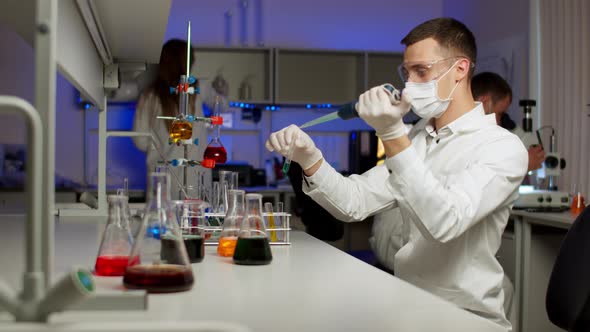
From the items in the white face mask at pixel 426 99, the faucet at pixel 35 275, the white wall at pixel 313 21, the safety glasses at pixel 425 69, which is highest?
the white wall at pixel 313 21

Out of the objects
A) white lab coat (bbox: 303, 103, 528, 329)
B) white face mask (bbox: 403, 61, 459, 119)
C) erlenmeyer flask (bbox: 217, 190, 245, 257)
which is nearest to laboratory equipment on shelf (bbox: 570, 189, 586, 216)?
white lab coat (bbox: 303, 103, 528, 329)

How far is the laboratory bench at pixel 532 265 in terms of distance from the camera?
3.24 m

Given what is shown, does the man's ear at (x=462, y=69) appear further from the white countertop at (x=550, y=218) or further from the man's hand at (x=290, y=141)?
the white countertop at (x=550, y=218)

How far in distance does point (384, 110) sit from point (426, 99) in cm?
45

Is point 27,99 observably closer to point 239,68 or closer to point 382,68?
point 239,68

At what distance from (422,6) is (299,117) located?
Result: 1.57m

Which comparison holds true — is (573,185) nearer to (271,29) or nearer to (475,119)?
(475,119)

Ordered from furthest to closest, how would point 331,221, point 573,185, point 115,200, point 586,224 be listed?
1. point 573,185
2. point 331,221
3. point 586,224
4. point 115,200

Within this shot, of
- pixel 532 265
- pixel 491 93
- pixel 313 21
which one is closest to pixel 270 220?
pixel 532 265

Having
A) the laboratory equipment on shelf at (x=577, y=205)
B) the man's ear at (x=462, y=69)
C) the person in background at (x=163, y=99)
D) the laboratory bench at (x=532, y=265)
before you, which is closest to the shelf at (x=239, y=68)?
the person in background at (x=163, y=99)

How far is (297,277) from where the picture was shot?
1153mm

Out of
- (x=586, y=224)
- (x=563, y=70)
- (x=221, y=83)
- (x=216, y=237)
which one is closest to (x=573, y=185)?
(x=563, y=70)

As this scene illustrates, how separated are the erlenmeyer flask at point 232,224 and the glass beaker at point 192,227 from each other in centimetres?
6

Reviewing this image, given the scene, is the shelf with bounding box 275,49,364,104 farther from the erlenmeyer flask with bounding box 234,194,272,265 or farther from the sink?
the sink
